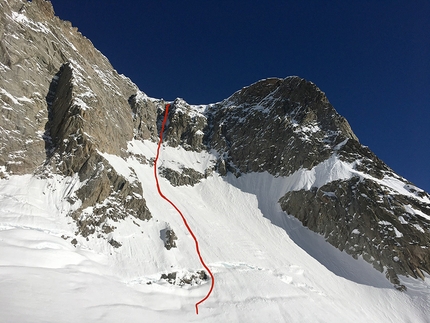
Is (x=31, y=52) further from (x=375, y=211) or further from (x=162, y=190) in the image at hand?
(x=375, y=211)

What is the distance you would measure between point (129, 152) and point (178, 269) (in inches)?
1181

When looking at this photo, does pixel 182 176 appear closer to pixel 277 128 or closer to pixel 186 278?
pixel 277 128

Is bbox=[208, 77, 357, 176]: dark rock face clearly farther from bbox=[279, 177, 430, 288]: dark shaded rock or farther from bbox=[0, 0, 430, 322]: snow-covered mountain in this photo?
bbox=[279, 177, 430, 288]: dark shaded rock

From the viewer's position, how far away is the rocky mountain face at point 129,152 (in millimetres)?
36031

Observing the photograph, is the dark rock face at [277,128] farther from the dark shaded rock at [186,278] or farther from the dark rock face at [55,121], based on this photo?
the dark shaded rock at [186,278]

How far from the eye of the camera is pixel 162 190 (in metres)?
50.1

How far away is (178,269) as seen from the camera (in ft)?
105

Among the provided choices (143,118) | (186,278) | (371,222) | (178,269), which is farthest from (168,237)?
(143,118)

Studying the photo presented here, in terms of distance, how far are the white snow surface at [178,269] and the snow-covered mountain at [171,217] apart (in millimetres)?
165

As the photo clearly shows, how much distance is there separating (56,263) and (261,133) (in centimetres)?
5279

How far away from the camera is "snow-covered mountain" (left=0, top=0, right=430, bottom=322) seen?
24984 mm

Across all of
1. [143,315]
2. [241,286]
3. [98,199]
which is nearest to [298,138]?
[241,286]

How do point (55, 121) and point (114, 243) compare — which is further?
point (55, 121)

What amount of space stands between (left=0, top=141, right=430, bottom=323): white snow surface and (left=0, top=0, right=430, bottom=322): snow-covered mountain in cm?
17
